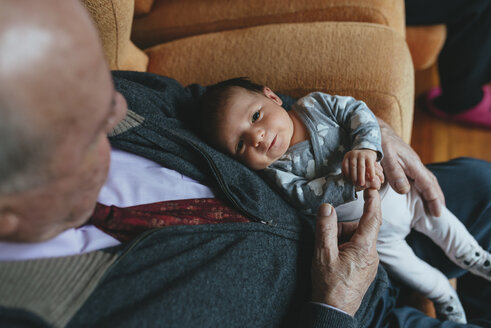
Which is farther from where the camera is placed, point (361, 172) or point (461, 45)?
point (461, 45)

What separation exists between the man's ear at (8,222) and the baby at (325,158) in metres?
0.53

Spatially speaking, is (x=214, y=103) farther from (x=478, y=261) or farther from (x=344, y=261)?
(x=478, y=261)

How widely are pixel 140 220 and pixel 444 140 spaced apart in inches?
69.7

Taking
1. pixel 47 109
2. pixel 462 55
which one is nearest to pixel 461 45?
pixel 462 55

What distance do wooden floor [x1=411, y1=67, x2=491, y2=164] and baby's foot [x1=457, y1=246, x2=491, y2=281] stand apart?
101 centimetres

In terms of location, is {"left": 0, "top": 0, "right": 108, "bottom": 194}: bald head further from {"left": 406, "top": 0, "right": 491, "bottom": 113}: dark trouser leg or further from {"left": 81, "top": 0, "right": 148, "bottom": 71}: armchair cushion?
{"left": 406, "top": 0, "right": 491, "bottom": 113}: dark trouser leg

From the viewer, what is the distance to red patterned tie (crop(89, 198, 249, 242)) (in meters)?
0.64

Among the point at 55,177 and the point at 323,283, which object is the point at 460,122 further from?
the point at 55,177

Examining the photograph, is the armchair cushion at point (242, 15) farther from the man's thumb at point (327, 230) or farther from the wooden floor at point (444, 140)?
the wooden floor at point (444, 140)

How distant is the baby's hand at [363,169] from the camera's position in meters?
0.77

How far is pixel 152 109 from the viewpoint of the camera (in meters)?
0.83

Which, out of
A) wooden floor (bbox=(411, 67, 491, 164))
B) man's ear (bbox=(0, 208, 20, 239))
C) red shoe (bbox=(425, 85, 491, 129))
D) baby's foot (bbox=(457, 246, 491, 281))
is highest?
man's ear (bbox=(0, 208, 20, 239))

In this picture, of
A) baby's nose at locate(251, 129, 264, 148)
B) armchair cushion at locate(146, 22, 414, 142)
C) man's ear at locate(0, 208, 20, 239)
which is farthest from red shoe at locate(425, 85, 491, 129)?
man's ear at locate(0, 208, 20, 239)

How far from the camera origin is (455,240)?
35.0 inches
